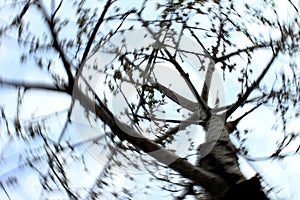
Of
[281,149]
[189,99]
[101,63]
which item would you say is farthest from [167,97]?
[281,149]

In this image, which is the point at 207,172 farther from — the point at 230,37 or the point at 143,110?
the point at 230,37

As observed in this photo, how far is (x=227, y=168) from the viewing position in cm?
71

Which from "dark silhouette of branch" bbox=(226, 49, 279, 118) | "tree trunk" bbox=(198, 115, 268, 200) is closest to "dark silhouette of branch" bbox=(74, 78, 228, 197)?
"tree trunk" bbox=(198, 115, 268, 200)

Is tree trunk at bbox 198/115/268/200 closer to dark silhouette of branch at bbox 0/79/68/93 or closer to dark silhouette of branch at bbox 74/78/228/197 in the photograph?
dark silhouette of branch at bbox 74/78/228/197

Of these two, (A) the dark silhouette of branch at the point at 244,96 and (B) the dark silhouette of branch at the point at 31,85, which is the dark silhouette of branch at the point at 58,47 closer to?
(B) the dark silhouette of branch at the point at 31,85

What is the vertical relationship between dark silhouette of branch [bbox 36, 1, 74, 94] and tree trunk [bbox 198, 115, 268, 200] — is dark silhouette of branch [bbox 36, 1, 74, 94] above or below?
above

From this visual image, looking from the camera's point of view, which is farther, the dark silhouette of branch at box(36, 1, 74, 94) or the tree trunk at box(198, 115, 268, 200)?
the dark silhouette of branch at box(36, 1, 74, 94)

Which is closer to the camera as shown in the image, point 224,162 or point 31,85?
point 224,162

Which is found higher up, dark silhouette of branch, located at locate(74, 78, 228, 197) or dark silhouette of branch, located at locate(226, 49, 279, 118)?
dark silhouette of branch, located at locate(226, 49, 279, 118)

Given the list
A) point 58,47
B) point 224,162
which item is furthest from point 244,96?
point 58,47

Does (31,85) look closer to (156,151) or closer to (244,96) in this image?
(156,151)

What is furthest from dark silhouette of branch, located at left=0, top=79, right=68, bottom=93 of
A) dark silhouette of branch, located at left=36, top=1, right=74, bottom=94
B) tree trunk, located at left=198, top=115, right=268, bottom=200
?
tree trunk, located at left=198, top=115, right=268, bottom=200

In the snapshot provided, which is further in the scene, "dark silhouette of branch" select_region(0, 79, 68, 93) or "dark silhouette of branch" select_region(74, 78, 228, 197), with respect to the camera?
"dark silhouette of branch" select_region(0, 79, 68, 93)

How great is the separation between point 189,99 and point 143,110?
102 millimetres
